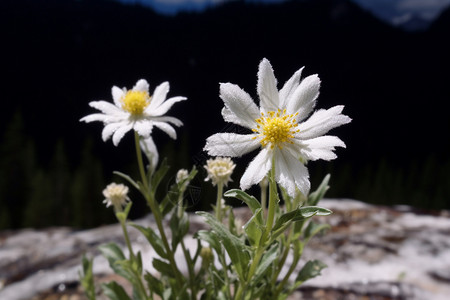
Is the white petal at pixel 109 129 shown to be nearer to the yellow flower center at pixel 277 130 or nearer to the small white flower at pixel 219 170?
the small white flower at pixel 219 170

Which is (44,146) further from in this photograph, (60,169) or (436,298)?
(436,298)

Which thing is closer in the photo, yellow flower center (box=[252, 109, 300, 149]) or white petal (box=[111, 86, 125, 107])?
yellow flower center (box=[252, 109, 300, 149])

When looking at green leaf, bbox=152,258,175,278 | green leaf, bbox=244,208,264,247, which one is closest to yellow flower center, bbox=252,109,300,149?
green leaf, bbox=244,208,264,247

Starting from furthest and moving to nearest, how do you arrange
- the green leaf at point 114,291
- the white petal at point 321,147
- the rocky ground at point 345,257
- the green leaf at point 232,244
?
1. the rocky ground at point 345,257
2. the green leaf at point 114,291
3. the green leaf at point 232,244
4. the white petal at point 321,147

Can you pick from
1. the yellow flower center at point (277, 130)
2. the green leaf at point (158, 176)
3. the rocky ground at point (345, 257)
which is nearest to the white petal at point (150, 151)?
the green leaf at point (158, 176)

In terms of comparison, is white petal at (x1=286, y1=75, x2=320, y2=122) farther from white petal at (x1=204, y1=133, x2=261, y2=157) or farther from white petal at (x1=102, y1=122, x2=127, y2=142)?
white petal at (x1=102, y1=122, x2=127, y2=142)

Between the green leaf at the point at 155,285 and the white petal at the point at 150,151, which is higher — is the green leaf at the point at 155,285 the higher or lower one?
the lower one

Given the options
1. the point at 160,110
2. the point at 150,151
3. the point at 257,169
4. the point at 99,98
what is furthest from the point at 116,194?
the point at 99,98
